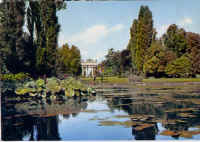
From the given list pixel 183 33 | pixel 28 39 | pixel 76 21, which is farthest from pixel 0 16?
pixel 183 33

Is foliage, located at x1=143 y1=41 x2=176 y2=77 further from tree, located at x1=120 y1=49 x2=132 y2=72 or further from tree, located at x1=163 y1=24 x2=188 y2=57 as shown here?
tree, located at x1=120 y1=49 x2=132 y2=72

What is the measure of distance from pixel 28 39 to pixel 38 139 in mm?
5554

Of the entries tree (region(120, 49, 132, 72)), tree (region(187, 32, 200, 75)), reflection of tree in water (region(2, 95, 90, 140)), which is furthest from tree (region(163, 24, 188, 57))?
reflection of tree in water (region(2, 95, 90, 140))

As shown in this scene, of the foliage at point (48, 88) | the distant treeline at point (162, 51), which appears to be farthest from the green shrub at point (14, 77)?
the distant treeline at point (162, 51)

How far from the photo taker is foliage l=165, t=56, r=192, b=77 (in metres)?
14.7

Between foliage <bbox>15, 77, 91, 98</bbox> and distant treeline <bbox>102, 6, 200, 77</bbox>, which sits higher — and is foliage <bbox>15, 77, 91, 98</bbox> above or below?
below

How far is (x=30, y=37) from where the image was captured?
7863mm

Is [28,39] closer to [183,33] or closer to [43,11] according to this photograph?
[43,11]

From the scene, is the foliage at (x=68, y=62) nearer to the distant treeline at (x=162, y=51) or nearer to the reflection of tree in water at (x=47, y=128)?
the distant treeline at (x=162, y=51)

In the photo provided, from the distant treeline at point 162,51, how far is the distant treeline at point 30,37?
20.6 ft

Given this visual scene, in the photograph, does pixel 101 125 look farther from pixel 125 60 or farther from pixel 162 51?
pixel 125 60

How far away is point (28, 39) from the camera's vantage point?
25.5 feet

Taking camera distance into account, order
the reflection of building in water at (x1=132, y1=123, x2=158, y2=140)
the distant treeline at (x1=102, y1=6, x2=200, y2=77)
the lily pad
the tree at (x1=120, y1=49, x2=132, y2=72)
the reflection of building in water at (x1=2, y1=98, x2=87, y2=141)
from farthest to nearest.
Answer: the tree at (x1=120, y1=49, x2=132, y2=72) < the distant treeline at (x1=102, y1=6, x2=200, y2=77) < the lily pad < the reflection of building in water at (x1=2, y1=98, x2=87, y2=141) < the reflection of building in water at (x1=132, y1=123, x2=158, y2=140)

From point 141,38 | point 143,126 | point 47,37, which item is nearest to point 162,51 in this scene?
point 141,38
